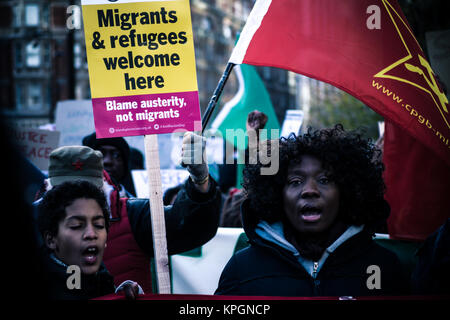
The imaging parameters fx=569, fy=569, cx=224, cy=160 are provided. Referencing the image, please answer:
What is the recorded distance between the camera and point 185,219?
273 cm

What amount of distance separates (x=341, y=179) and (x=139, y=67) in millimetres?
1044

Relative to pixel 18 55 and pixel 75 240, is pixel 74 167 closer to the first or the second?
pixel 75 240

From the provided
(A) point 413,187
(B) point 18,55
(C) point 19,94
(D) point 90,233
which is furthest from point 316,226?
(C) point 19,94

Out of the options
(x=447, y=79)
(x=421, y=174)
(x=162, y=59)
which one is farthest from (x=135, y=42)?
(x=447, y=79)

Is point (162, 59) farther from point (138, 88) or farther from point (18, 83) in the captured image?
point (18, 83)

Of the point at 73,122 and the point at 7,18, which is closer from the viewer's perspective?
A: the point at 73,122

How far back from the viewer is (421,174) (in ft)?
11.2

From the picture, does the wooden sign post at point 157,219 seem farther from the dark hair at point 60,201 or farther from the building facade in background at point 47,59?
the building facade in background at point 47,59

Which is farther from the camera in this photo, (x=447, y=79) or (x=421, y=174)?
(x=447, y=79)

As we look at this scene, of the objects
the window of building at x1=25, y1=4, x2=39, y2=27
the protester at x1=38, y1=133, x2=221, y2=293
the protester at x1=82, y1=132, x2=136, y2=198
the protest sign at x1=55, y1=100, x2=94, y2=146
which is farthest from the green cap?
the window of building at x1=25, y1=4, x2=39, y2=27

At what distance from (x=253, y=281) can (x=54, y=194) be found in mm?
842

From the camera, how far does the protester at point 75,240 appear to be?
2.04 meters

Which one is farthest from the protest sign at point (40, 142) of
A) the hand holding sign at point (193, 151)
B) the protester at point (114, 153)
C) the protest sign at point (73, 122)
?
the hand holding sign at point (193, 151)

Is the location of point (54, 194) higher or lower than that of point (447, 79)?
lower
